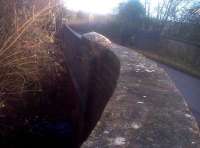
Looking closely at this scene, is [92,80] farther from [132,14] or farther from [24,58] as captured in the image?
[132,14]

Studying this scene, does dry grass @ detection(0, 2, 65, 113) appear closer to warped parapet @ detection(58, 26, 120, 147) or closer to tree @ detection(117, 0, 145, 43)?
warped parapet @ detection(58, 26, 120, 147)

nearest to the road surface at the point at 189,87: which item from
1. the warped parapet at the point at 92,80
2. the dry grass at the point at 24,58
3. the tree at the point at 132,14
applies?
the warped parapet at the point at 92,80

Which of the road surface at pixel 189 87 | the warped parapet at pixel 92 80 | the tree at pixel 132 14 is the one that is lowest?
the road surface at pixel 189 87

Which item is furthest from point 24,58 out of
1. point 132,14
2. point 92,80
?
point 132,14

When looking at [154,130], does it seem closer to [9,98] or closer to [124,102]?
[124,102]

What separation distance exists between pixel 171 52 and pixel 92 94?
49.6 feet

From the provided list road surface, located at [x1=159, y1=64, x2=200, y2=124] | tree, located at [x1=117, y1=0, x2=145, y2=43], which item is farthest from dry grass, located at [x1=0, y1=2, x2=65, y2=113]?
tree, located at [x1=117, y1=0, x2=145, y2=43]

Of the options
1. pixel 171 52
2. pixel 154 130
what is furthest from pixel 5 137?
pixel 171 52

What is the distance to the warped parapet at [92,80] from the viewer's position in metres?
5.68

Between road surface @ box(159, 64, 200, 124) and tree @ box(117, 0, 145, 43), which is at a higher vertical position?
tree @ box(117, 0, 145, 43)

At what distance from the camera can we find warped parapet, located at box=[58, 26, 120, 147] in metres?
5.68

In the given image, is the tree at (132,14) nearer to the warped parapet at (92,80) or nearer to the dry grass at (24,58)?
the warped parapet at (92,80)

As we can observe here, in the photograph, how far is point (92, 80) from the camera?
282 inches

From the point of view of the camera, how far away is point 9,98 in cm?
602
